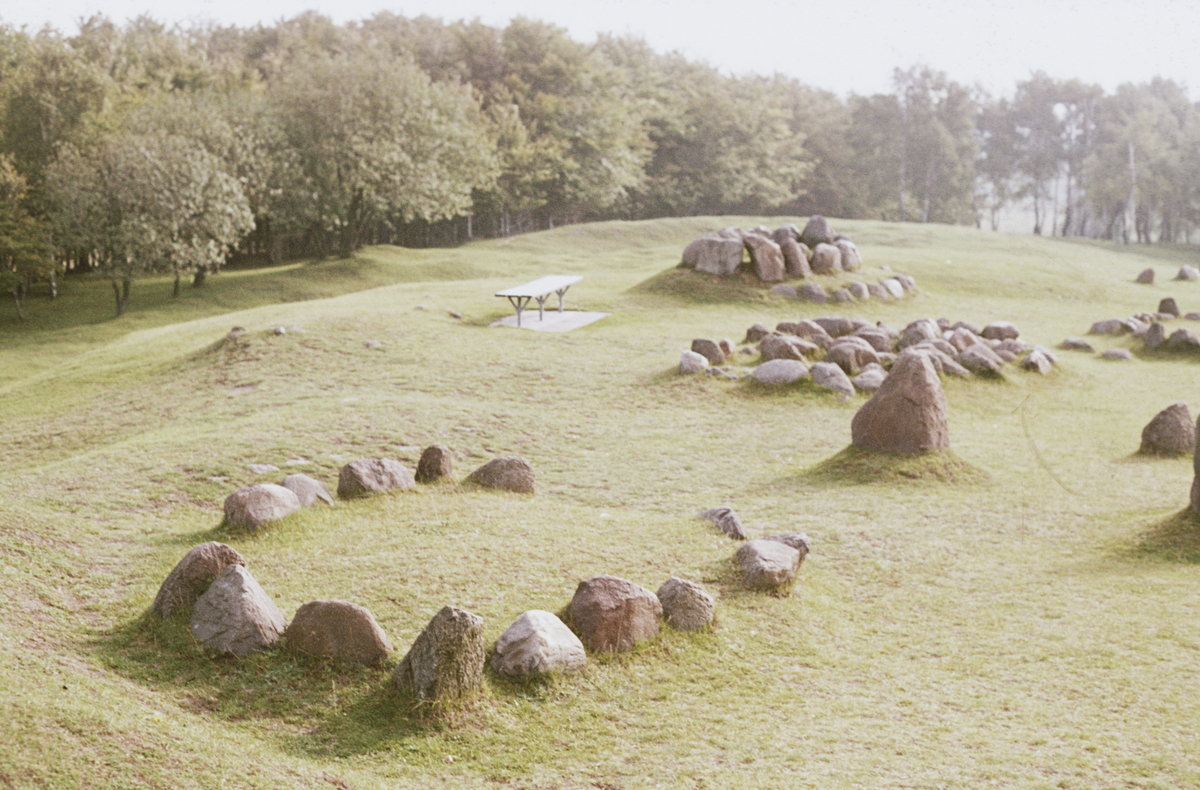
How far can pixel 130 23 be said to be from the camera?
62438 mm

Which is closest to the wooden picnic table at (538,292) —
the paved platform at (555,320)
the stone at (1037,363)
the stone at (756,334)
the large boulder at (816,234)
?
the paved platform at (555,320)

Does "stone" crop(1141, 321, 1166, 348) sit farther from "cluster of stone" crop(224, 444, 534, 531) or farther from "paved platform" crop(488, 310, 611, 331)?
"cluster of stone" crop(224, 444, 534, 531)

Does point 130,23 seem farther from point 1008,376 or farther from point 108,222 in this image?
point 1008,376

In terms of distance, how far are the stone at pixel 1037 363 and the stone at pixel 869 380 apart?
393cm

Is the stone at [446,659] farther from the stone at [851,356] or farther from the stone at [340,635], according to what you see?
the stone at [851,356]

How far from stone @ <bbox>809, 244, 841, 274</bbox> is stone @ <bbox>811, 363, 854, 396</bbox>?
506 inches

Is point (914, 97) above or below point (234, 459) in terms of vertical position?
above

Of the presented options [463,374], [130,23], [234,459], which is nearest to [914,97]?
[130,23]

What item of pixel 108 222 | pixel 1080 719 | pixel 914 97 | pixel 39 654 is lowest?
pixel 1080 719

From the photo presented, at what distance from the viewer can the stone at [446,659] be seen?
5.70 meters

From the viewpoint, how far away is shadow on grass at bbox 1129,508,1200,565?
31.0ft

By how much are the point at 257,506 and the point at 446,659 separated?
169 inches

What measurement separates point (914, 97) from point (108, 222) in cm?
6091

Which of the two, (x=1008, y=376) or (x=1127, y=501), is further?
(x=1008, y=376)
